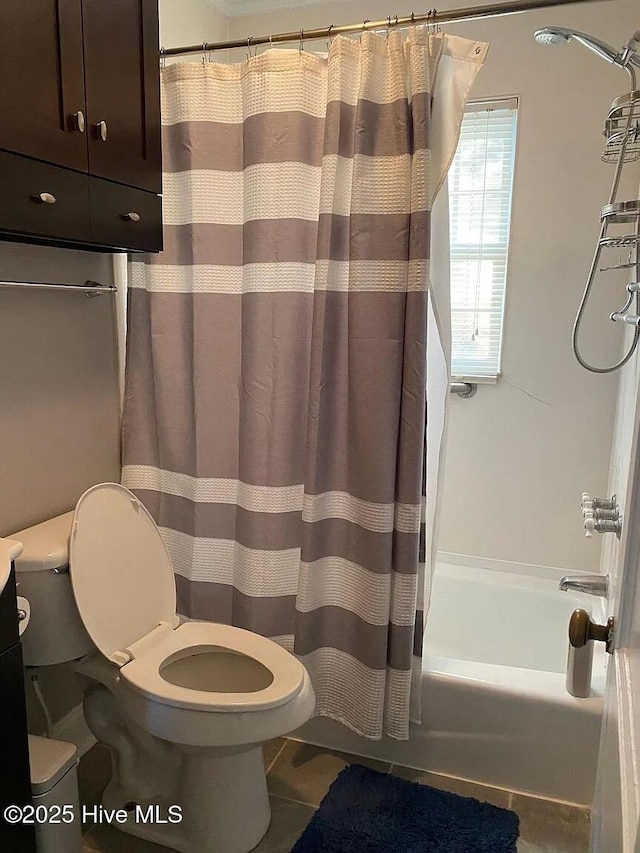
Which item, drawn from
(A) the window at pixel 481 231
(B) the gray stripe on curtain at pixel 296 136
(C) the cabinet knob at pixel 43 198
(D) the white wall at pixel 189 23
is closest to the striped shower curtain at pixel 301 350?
(B) the gray stripe on curtain at pixel 296 136

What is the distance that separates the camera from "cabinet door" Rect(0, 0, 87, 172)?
4.21 feet

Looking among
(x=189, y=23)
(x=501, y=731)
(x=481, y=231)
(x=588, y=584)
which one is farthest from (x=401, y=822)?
(x=189, y=23)

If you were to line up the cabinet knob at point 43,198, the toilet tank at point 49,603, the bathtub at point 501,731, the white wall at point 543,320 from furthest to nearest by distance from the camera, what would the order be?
the white wall at point 543,320 < the bathtub at point 501,731 < the toilet tank at point 49,603 < the cabinet knob at point 43,198

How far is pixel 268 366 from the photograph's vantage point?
1923mm

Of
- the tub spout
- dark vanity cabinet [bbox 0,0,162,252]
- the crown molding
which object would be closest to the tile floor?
the tub spout

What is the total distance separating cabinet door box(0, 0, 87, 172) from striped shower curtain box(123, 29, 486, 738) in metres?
0.50

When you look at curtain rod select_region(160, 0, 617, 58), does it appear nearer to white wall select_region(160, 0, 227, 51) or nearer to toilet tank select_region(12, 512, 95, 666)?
white wall select_region(160, 0, 227, 51)

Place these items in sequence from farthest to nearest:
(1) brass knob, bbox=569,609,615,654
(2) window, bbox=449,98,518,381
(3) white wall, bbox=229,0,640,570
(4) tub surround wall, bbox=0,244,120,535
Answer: (2) window, bbox=449,98,518,381 → (3) white wall, bbox=229,0,640,570 → (4) tub surround wall, bbox=0,244,120,535 → (1) brass knob, bbox=569,609,615,654

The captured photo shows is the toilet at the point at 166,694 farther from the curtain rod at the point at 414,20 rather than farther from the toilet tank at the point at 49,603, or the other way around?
the curtain rod at the point at 414,20

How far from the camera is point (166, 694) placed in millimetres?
1510

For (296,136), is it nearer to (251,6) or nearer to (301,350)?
(301,350)

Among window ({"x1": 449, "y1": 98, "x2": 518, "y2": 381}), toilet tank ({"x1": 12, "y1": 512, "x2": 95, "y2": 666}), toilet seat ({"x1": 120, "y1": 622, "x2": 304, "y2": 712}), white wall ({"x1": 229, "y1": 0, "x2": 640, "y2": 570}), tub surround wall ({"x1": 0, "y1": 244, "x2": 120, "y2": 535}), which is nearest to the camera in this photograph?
toilet seat ({"x1": 120, "y1": 622, "x2": 304, "y2": 712})

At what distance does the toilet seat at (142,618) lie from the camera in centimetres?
154

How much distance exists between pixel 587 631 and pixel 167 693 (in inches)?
38.6
